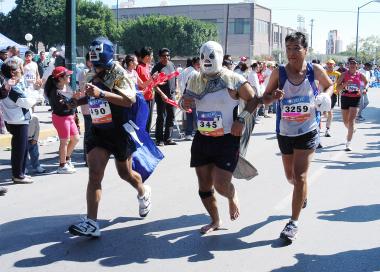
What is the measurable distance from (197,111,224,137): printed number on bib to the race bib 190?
72 cm

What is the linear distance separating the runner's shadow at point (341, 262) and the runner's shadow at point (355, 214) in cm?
108

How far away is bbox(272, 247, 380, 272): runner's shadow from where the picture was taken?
15.3ft

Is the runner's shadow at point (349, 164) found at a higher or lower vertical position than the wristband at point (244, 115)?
lower

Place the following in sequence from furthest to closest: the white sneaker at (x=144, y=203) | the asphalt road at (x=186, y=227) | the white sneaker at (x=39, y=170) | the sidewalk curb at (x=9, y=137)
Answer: the sidewalk curb at (x=9, y=137)
the white sneaker at (x=39, y=170)
the white sneaker at (x=144, y=203)
the asphalt road at (x=186, y=227)

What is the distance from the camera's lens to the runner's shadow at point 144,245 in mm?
4887

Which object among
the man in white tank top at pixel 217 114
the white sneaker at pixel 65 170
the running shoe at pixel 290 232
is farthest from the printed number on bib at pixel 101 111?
the white sneaker at pixel 65 170

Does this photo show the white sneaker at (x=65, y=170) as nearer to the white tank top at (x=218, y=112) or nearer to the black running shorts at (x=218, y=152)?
the black running shorts at (x=218, y=152)

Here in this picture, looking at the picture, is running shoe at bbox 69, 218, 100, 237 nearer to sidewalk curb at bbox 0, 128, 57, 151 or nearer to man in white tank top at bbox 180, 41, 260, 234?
man in white tank top at bbox 180, 41, 260, 234

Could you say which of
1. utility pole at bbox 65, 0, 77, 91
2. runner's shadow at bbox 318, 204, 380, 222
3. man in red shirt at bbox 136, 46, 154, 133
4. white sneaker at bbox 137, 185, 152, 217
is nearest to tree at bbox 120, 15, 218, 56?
utility pole at bbox 65, 0, 77, 91

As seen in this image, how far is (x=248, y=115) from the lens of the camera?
5.21 m

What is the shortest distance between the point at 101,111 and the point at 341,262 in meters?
2.72

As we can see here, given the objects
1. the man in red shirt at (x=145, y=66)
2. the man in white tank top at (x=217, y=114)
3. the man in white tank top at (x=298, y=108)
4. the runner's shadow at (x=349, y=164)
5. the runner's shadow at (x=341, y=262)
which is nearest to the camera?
the runner's shadow at (x=341, y=262)

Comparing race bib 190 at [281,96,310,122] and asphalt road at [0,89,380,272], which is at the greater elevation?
race bib 190 at [281,96,310,122]

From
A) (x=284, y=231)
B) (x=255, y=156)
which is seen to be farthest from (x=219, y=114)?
(x=255, y=156)
